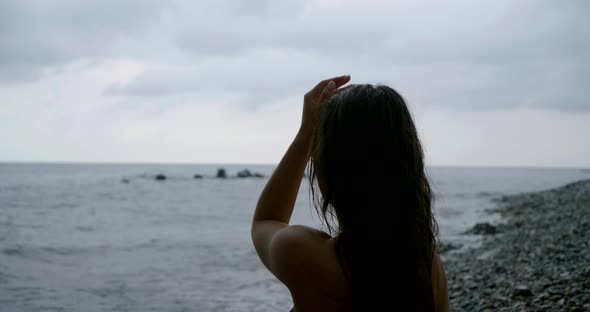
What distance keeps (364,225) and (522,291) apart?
615 cm

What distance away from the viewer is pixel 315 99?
1.83 m

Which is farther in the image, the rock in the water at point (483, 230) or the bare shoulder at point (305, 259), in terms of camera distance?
the rock in the water at point (483, 230)

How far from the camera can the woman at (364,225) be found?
5.10 ft

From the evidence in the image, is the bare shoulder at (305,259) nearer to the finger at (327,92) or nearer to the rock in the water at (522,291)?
the finger at (327,92)

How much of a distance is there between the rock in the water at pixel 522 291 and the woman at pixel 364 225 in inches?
227

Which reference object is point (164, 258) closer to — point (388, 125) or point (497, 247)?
point (497, 247)

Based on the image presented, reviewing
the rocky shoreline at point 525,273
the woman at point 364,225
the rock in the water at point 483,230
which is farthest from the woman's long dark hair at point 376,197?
the rock in the water at point 483,230

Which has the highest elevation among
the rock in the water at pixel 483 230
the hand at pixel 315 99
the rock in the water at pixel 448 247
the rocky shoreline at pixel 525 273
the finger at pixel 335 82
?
the finger at pixel 335 82

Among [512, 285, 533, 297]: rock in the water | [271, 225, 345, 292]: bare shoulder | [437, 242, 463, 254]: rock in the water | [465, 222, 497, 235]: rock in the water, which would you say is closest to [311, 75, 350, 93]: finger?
[271, 225, 345, 292]: bare shoulder

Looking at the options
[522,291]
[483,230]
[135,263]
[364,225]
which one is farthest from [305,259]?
[483,230]

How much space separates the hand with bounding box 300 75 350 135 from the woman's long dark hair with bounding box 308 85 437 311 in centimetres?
11

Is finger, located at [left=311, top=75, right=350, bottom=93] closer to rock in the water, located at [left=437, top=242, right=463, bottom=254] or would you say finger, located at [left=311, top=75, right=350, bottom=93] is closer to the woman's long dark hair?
the woman's long dark hair

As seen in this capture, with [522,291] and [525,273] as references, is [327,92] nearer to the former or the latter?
[522,291]

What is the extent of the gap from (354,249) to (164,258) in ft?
44.6
